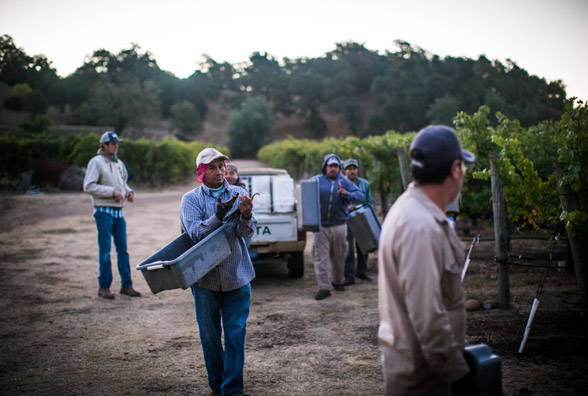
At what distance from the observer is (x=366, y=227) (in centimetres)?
700

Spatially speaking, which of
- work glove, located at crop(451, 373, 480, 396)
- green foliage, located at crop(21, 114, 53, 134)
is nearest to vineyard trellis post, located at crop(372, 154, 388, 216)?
work glove, located at crop(451, 373, 480, 396)

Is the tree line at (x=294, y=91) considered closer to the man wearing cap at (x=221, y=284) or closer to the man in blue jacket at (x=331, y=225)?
the man in blue jacket at (x=331, y=225)

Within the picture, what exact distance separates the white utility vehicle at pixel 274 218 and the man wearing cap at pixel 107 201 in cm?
205

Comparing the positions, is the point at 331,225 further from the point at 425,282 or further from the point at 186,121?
the point at 186,121

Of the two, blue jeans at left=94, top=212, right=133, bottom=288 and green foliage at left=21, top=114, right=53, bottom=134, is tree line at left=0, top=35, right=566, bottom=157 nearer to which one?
green foliage at left=21, top=114, right=53, bottom=134

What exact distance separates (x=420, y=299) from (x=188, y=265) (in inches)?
78.6

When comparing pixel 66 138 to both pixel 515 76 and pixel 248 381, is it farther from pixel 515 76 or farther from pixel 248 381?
pixel 515 76

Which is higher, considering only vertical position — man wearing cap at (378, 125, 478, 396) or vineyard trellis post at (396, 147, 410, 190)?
vineyard trellis post at (396, 147, 410, 190)

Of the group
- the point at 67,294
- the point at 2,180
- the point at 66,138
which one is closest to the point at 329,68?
the point at 66,138

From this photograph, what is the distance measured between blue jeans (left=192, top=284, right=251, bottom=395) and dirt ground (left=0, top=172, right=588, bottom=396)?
1.34 ft

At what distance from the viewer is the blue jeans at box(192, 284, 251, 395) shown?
383 cm

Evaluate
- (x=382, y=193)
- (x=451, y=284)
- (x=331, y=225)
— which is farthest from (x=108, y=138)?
(x=382, y=193)

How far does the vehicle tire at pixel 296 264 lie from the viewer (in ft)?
28.3

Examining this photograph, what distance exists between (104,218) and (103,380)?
3016mm
